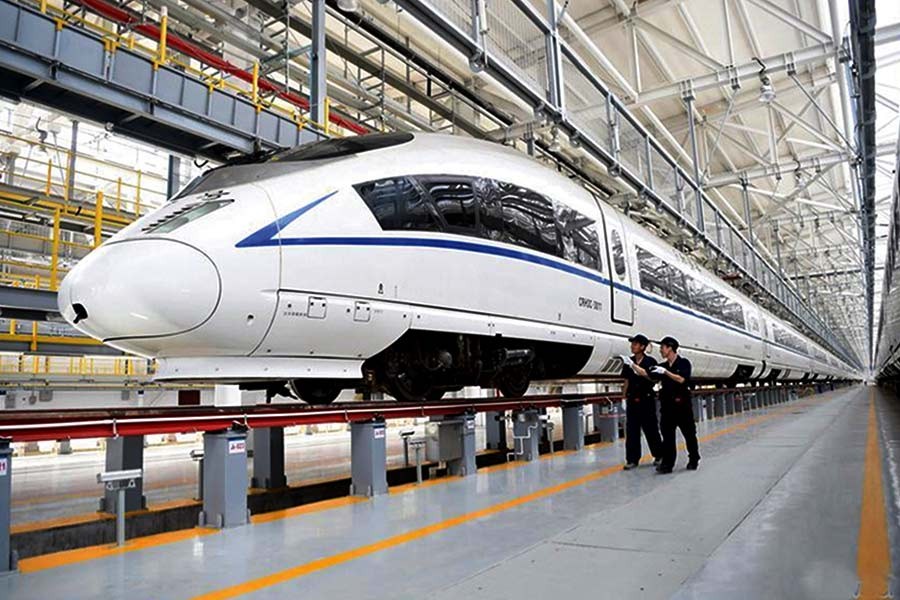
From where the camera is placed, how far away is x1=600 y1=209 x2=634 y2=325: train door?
7230 mm

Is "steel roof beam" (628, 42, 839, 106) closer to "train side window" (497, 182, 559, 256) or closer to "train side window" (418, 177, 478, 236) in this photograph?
"train side window" (497, 182, 559, 256)

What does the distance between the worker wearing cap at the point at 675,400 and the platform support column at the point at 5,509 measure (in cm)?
460

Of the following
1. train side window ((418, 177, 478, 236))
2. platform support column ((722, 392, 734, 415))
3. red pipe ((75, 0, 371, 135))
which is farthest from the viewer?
platform support column ((722, 392, 734, 415))

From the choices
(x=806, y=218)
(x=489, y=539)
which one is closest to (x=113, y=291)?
(x=489, y=539)

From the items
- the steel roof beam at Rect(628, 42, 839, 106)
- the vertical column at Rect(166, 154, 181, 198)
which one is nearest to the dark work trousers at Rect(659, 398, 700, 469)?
the vertical column at Rect(166, 154, 181, 198)

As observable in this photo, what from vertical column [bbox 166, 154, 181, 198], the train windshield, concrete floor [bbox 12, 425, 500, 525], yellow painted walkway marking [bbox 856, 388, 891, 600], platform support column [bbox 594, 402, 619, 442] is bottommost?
concrete floor [bbox 12, 425, 500, 525]

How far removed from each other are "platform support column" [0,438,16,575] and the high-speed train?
94cm

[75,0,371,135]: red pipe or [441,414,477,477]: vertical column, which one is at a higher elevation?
[75,0,371,135]: red pipe

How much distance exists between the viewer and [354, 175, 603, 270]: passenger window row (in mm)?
4516

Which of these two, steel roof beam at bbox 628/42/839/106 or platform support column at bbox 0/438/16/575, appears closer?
platform support column at bbox 0/438/16/575

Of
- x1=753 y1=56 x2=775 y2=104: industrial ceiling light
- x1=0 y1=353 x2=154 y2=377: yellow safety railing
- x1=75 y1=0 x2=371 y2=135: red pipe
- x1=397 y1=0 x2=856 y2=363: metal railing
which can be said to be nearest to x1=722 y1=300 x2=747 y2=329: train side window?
x1=397 y1=0 x2=856 y2=363: metal railing

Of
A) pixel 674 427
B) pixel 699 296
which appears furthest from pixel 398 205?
pixel 699 296

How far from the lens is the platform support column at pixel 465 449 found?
5.51 m

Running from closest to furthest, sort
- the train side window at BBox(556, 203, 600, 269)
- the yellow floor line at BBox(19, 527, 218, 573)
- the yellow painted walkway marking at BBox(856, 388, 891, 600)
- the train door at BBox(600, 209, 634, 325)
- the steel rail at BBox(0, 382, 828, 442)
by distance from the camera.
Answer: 1. the yellow painted walkway marking at BBox(856, 388, 891, 600)
2. the yellow floor line at BBox(19, 527, 218, 573)
3. the steel rail at BBox(0, 382, 828, 442)
4. the train side window at BBox(556, 203, 600, 269)
5. the train door at BBox(600, 209, 634, 325)
